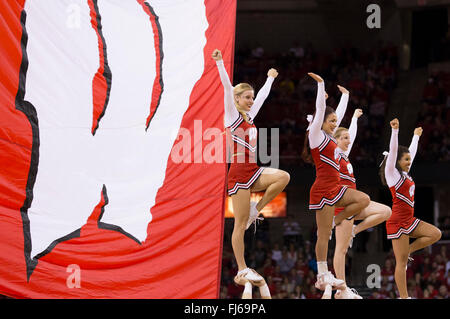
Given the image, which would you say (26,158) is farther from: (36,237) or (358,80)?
(358,80)

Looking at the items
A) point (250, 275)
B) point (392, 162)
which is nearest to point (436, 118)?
point (392, 162)

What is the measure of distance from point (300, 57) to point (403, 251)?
13344 millimetres

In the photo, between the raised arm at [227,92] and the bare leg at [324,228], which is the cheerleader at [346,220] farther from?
the raised arm at [227,92]

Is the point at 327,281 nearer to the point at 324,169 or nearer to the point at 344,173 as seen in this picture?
the point at 324,169

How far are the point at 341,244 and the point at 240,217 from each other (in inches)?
65.9

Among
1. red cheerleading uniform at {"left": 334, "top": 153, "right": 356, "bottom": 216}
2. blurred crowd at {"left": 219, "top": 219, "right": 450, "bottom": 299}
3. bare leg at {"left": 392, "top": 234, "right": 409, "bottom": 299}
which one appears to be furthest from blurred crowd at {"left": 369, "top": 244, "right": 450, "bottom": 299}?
red cheerleading uniform at {"left": 334, "top": 153, "right": 356, "bottom": 216}

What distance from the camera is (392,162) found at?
7871 millimetres

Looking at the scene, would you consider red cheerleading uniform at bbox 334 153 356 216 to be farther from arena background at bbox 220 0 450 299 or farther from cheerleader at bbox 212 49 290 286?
arena background at bbox 220 0 450 299

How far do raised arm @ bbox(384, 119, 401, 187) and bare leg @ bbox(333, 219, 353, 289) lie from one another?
68 centimetres

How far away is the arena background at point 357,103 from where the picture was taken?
1522 centimetres

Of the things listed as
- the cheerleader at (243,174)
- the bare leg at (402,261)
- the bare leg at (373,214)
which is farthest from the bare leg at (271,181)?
the bare leg at (402,261)

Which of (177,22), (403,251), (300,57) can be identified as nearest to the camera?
(403,251)
